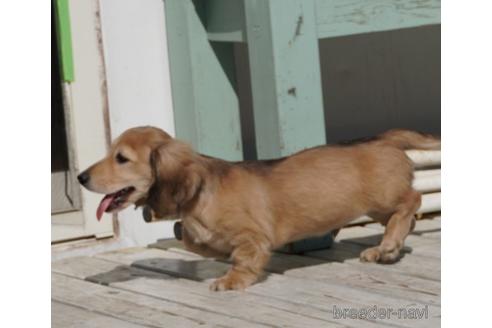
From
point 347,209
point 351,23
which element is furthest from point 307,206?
point 351,23

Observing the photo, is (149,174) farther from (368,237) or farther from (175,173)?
(368,237)

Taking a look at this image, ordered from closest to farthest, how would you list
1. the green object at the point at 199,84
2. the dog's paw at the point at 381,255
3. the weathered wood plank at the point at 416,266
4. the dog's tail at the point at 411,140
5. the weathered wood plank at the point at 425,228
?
the weathered wood plank at the point at 416,266 < the dog's paw at the point at 381,255 < the dog's tail at the point at 411,140 < the weathered wood plank at the point at 425,228 < the green object at the point at 199,84

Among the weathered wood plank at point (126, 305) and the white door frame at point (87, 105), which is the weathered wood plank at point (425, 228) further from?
the weathered wood plank at point (126, 305)

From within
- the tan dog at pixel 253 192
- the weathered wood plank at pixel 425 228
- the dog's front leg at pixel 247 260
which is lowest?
the weathered wood plank at pixel 425 228

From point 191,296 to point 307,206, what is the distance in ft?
1.94

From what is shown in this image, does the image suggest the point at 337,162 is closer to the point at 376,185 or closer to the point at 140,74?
the point at 376,185

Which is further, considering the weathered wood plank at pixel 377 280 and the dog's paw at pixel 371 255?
the dog's paw at pixel 371 255

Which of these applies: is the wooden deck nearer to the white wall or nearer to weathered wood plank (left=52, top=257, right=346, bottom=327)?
weathered wood plank (left=52, top=257, right=346, bottom=327)

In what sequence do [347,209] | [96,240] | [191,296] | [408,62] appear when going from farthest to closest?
[408,62] → [96,240] → [347,209] → [191,296]

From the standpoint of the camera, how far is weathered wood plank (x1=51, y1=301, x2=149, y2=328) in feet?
12.3

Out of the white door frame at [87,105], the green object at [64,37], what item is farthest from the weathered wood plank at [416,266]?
the green object at [64,37]

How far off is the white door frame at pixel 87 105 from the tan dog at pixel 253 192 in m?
0.83

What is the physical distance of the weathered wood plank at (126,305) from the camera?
148 inches

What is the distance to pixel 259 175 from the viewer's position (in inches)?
169
